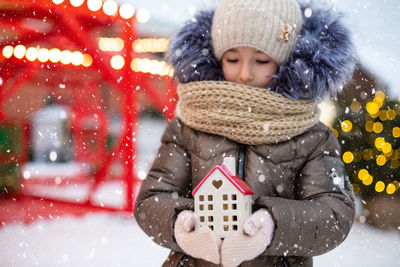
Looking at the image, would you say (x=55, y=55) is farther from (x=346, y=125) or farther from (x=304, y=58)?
(x=304, y=58)

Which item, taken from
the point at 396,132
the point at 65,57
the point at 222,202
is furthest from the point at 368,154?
the point at 65,57

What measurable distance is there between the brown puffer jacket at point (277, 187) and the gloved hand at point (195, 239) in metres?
Result: 0.04

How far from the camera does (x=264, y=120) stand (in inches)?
41.8

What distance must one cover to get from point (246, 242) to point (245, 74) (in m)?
0.36

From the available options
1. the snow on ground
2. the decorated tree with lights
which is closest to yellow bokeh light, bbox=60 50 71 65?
the snow on ground

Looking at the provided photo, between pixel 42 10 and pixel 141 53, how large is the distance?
736 mm

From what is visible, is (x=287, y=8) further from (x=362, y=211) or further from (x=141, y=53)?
(x=141, y=53)

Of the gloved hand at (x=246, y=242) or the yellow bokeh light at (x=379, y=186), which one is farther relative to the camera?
the yellow bokeh light at (x=379, y=186)

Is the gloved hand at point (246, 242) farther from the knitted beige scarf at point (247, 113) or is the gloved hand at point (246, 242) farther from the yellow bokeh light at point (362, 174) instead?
the yellow bokeh light at point (362, 174)

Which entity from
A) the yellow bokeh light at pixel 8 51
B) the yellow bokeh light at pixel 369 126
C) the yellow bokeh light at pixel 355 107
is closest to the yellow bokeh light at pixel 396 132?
the yellow bokeh light at pixel 369 126

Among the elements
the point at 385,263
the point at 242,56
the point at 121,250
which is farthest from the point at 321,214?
the point at 121,250

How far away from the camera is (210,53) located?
1.13 metres

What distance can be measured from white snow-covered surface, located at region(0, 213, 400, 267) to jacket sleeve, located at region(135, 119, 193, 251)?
53.0 inches

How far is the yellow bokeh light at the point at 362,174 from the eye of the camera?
2.81 m
